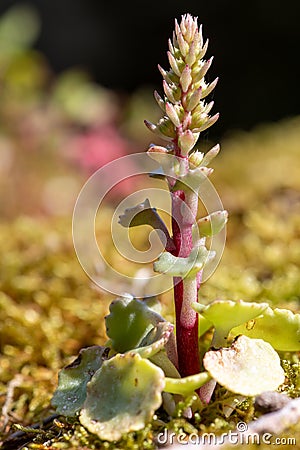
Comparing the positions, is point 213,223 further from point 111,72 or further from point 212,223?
point 111,72

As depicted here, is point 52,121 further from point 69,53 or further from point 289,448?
point 289,448

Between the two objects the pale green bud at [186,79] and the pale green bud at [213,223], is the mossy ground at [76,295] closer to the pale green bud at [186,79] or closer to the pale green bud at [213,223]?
the pale green bud at [213,223]

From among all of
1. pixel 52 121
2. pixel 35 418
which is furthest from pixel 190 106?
pixel 52 121

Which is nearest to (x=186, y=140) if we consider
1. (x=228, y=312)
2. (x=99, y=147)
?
(x=228, y=312)

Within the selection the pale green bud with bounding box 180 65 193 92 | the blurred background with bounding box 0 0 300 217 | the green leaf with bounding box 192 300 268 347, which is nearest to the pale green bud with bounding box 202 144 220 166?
the pale green bud with bounding box 180 65 193 92

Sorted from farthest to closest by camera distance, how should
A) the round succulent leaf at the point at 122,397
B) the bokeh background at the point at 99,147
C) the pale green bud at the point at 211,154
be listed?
the bokeh background at the point at 99,147
the pale green bud at the point at 211,154
the round succulent leaf at the point at 122,397

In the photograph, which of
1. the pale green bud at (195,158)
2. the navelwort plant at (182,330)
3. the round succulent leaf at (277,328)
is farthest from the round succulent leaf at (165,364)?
the pale green bud at (195,158)
